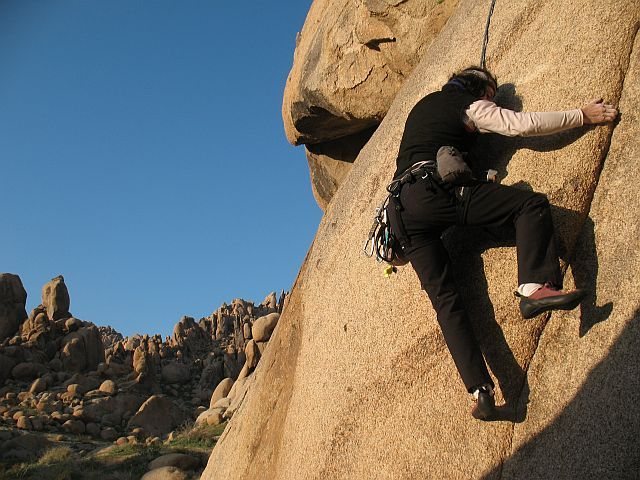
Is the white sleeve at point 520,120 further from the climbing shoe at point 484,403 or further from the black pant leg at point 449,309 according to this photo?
the climbing shoe at point 484,403

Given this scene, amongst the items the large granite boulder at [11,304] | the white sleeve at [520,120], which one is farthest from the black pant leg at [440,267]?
the large granite boulder at [11,304]

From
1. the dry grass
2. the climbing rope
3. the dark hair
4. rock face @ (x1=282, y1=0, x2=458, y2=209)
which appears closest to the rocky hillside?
the dry grass

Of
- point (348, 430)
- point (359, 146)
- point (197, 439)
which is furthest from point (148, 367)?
point (348, 430)

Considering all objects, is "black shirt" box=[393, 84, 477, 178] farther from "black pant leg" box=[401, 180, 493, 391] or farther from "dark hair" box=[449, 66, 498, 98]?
"black pant leg" box=[401, 180, 493, 391]

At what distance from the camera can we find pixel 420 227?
5477 mm

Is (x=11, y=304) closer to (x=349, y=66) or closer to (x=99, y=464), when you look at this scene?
(x=99, y=464)

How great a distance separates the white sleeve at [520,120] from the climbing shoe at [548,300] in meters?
1.28

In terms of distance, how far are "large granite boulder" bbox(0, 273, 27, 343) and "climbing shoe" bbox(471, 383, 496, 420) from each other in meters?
43.6

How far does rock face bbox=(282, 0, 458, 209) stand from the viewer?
9242mm

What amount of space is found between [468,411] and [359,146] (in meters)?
7.41

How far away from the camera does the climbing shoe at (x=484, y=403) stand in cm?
492

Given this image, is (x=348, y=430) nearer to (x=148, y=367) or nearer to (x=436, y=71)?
(x=436, y=71)

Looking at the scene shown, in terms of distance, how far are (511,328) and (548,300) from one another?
779 millimetres

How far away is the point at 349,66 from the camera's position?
1007 cm
